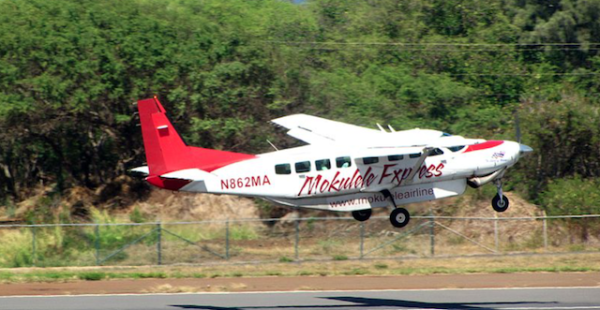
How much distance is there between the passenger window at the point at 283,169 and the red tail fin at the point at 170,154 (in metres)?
0.99

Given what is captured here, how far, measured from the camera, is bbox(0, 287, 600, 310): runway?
26.7 metres

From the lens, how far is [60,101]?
41.5 m

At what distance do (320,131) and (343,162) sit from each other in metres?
3.06

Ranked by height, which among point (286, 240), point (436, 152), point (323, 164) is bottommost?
point (286, 240)

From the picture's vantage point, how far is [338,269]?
35688 mm

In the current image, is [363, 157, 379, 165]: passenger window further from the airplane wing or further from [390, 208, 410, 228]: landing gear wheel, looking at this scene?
[390, 208, 410, 228]: landing gear wheel

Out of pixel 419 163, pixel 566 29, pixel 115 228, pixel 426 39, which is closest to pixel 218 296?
pixel 419 163

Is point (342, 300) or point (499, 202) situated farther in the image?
point (342, 300)

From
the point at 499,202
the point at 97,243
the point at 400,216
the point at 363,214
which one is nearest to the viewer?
the point at 499,202

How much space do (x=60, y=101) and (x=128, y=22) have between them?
509cm

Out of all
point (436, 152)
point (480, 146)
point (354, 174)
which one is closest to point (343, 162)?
point (354, 174)

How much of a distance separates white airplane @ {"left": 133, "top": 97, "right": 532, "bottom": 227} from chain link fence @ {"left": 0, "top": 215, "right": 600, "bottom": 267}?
29.6ft

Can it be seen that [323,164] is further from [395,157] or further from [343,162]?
[395,157]

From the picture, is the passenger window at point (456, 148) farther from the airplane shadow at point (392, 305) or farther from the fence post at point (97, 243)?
the fence post at point (97, 243)
